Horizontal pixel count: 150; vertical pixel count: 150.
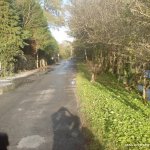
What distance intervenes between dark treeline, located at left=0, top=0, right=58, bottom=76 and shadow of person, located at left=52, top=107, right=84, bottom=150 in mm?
26600

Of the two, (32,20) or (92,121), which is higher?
(32,20)

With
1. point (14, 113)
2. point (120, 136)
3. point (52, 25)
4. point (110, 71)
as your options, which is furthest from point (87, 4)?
point (52, 25)

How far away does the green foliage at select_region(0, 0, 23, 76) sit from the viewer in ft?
126

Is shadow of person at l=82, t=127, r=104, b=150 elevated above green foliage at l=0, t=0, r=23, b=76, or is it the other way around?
green foliage at l=0, t=0, r=23, b=76

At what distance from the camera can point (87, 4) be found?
2489cm

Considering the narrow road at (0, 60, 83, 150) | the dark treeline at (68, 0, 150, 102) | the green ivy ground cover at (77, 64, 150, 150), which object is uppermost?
the dark treeline at (68, 0, 150, 102)

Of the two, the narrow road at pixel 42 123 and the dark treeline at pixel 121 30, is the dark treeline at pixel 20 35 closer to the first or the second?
the dark treeline at pixel 121 30

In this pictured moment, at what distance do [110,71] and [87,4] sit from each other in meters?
11.5

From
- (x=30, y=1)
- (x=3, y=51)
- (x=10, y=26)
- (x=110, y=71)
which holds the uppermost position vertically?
(x=30, y=1)

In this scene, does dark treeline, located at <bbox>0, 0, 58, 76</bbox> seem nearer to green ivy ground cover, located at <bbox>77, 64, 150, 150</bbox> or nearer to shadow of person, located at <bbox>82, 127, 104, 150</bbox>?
green ivy ground cover, located at <bbox>77, 64, 150, 150</bbox>

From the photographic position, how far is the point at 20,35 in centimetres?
4312

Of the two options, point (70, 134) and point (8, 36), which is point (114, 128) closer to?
point (70, 134)

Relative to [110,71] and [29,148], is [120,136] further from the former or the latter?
[110,71]

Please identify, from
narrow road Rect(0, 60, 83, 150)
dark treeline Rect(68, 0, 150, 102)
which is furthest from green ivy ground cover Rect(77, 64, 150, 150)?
dark treeline Rect(68, 0, 150, 102)
